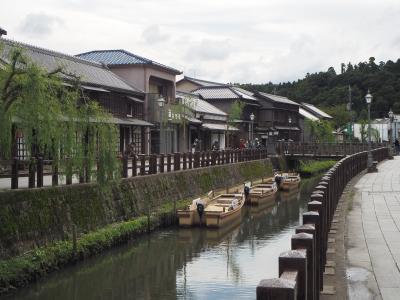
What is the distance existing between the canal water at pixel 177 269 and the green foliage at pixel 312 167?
91.5ft

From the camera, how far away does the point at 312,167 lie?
51.7m

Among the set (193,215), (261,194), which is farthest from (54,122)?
(261,194)

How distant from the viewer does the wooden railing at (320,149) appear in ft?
149

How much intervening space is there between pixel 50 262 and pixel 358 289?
863cm

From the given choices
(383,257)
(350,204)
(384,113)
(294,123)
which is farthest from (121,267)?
(384,113)

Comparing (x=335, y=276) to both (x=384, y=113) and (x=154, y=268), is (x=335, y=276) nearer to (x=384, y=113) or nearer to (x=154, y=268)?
(x=154, y=268)

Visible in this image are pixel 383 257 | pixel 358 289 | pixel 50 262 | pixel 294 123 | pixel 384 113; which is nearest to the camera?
pixel 358 289

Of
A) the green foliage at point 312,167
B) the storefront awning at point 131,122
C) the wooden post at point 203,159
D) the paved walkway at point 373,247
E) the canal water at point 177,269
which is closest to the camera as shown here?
the paved walkway at point 373,247

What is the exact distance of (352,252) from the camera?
31.3 ft

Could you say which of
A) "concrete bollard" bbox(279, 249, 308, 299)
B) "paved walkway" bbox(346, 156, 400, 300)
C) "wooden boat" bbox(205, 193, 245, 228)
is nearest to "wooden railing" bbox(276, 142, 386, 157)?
"wooden boat" bbox(205, 193, 245, 228)

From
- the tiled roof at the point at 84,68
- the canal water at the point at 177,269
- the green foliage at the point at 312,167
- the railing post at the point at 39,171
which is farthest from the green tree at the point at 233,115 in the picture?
the railing post at the point at 39,171

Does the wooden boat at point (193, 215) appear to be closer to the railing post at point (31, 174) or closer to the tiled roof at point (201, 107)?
the railing post at point (31, 174)

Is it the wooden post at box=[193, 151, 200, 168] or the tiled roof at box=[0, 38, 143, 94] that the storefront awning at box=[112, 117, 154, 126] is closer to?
the tiled roof at box=[0, 38, 143, 94]

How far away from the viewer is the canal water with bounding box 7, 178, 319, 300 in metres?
12.9
